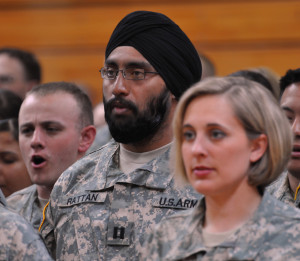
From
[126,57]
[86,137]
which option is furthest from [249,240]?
[86,137]

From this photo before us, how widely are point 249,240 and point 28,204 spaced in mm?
1463

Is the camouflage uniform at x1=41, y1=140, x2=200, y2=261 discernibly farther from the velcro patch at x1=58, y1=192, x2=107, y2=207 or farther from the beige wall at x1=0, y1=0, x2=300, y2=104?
the beige wall at x1=0, y1=0, x2=300, y2=104

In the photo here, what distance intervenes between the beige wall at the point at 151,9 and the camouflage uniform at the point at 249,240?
13.3 feet

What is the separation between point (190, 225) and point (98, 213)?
59 centimetres

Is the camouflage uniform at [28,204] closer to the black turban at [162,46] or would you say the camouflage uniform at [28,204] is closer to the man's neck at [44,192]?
the man's neck at [44,192]

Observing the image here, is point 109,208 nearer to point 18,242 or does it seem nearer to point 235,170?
point 18,242

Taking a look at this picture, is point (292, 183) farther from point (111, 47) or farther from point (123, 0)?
point (123, 0)

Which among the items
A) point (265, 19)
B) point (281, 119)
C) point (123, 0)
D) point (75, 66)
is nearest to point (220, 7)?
point (265, 19)

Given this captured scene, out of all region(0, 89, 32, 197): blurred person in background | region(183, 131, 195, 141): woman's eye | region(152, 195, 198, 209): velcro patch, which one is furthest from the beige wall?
region(183, 131, 195, 141): woman's eye

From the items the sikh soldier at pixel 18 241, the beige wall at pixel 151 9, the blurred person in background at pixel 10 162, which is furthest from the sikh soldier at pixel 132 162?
the beige wall at pixel 151 9

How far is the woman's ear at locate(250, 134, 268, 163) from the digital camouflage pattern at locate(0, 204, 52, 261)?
734 millimetres

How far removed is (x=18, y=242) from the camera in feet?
Answer: 6.88

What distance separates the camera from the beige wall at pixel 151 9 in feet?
18.9

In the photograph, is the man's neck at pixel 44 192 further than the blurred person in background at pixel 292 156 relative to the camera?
Yes
